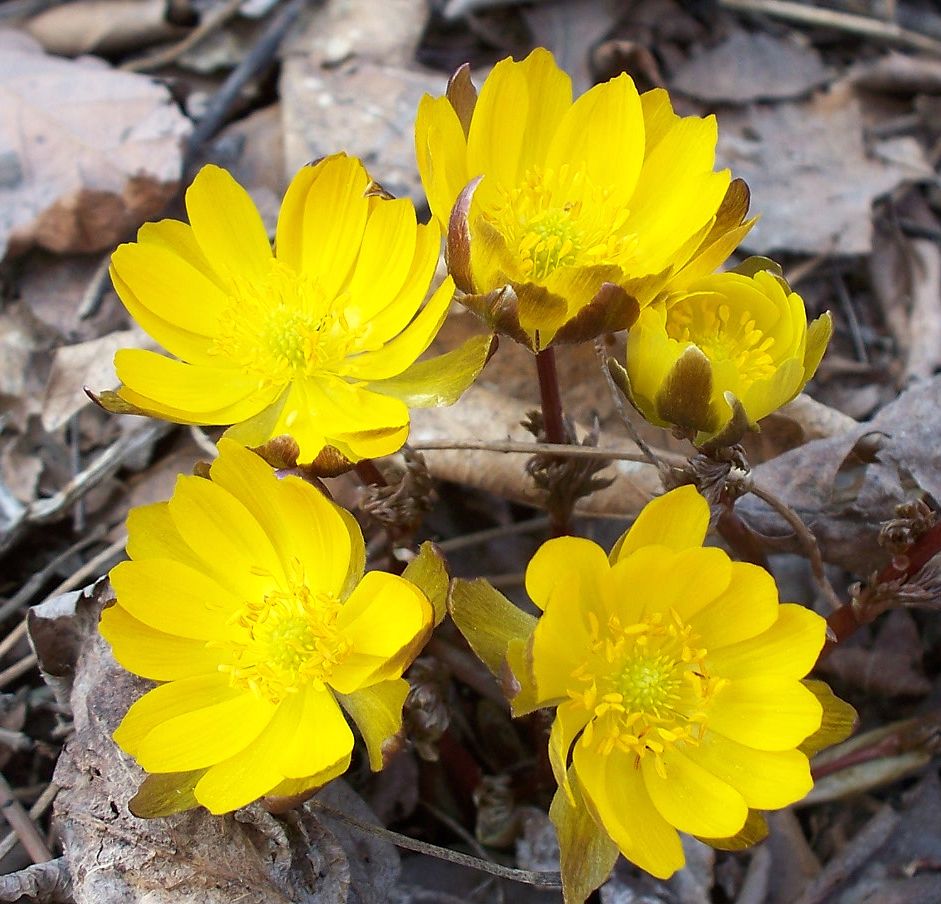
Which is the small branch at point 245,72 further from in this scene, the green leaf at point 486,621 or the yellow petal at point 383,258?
the green leaf at point 486,621

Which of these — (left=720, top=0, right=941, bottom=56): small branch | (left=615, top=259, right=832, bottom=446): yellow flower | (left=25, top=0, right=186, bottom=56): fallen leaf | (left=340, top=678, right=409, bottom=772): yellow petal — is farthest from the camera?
(left=720, top=0, right=941, bottom=56): small branch

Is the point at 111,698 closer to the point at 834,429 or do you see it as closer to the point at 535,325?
the point at 535,325

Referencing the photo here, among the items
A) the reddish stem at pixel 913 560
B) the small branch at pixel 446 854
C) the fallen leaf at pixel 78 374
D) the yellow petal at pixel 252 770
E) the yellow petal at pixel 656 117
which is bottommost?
the small branch at pixel 446 854

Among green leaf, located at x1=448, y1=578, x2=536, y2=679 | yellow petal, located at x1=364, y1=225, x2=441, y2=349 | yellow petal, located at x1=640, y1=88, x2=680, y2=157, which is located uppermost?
yellow petal, located at x1=640, y1=88, x2=680, y2=157

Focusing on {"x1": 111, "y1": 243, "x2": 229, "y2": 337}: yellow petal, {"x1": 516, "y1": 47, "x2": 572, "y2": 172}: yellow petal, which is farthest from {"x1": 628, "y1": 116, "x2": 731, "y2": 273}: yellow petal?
{"x1": 111, "y1": 243, "x2": 229, "y2": 337}: yellow petal

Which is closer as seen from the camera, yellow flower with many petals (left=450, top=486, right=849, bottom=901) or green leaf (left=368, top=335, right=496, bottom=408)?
yellow flower with many petals (left=450, top=486, right=849, bottom=901)

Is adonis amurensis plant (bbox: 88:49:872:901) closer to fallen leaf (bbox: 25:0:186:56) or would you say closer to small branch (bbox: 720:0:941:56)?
fallen leaf (bbox: 25:0:186:56)

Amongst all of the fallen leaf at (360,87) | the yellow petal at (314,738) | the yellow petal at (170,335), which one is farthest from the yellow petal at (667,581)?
the fallen leaf at (360,87)

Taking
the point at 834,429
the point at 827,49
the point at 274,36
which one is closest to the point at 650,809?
the point at 834,429
